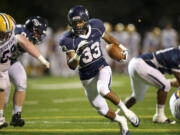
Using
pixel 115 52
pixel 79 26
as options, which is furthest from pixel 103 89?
pixel 79 26

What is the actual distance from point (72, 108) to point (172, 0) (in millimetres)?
17155

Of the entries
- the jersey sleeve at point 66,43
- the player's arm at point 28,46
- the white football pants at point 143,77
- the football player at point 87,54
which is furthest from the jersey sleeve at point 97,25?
the white football pants at point 143,77

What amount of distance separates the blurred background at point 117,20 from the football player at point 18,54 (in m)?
10.3

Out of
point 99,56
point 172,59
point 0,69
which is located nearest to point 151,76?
point 172,59

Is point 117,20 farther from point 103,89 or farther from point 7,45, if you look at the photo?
point 103,89

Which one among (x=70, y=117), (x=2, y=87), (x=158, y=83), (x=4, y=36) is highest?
(x=4, y=36)

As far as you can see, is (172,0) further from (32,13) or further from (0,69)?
(0,69)

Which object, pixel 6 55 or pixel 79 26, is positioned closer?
pixel 79 26

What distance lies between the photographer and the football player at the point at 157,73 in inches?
257

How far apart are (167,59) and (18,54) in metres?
2.10

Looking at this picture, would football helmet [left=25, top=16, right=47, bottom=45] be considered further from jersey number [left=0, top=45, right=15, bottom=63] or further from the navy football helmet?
the navy football helmet

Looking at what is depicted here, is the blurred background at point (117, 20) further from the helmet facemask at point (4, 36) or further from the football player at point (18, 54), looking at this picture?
the helmet facemask at point (4, 36)

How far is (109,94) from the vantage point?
17.5 ft

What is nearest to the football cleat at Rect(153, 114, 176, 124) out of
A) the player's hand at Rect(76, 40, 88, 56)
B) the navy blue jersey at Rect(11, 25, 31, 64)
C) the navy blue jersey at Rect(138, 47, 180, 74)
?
the navy blue jersey at Rect(138, 47, 180, 74)
